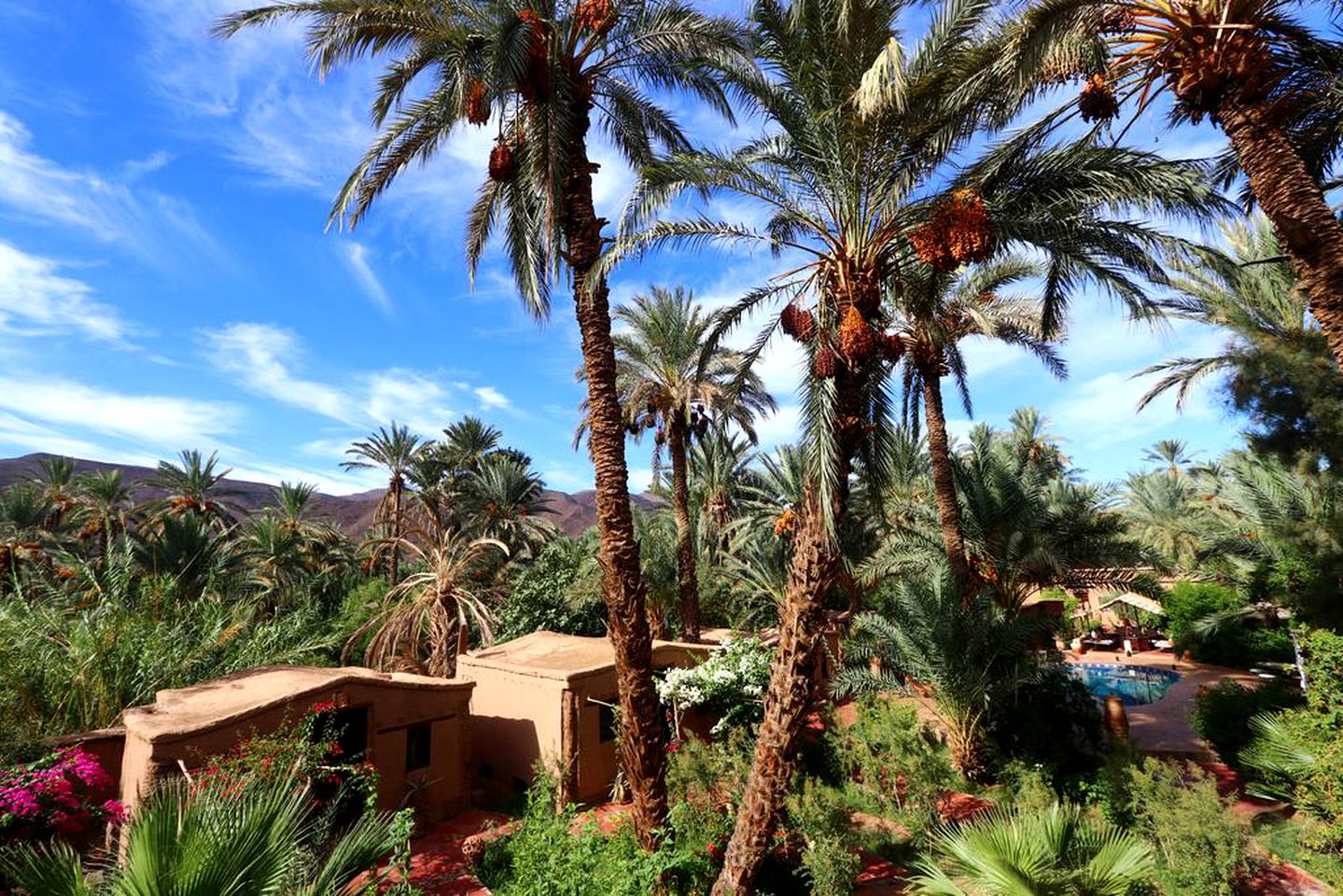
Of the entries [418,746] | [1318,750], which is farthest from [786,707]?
Result: [1318,750]

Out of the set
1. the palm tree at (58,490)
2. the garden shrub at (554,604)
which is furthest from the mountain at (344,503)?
the garden shrub at (554,604)

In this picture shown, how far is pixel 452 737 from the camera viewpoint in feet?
37.1

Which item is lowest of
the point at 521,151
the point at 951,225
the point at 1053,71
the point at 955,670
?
the point at 955,670

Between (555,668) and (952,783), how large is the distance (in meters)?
7.90

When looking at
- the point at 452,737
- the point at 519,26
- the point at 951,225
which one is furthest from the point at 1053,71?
the point at 452,737

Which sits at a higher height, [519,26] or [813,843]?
[519,26]

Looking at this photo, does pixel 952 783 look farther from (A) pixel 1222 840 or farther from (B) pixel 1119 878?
(B) pixel 1119 878

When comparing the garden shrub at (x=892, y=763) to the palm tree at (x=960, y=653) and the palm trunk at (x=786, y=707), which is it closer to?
the palm tree at (x=960, y=653)

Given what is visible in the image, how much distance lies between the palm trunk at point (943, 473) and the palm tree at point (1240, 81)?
737 cm

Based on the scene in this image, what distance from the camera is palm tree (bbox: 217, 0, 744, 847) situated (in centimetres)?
758

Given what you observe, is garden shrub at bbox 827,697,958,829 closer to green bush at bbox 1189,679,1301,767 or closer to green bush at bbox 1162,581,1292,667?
green bush at bbox 1189,679,1301,767

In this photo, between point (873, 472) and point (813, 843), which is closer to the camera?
point (813, 843)

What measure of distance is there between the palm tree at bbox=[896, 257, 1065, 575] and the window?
35.6ft

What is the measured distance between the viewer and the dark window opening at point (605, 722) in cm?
1198
